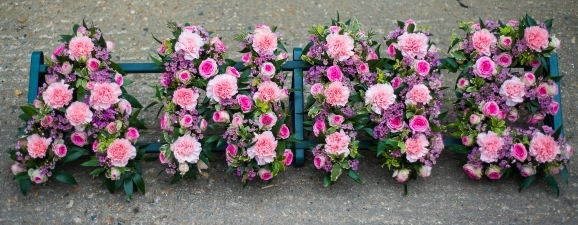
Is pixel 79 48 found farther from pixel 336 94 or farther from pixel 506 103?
pixel 506 103

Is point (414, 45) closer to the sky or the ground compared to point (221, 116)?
closer to the sky

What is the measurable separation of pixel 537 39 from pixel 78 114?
165 cm

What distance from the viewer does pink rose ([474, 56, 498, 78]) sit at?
2443mm

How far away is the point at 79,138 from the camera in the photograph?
238 centimetres

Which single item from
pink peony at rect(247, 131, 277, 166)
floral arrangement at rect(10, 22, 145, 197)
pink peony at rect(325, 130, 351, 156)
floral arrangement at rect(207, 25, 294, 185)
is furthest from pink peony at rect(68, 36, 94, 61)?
pink peony at rect(325, 130, 351, 156)

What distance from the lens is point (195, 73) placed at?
7.95ft

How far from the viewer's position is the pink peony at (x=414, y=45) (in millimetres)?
2438

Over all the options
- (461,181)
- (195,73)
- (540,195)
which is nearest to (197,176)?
(195,73)

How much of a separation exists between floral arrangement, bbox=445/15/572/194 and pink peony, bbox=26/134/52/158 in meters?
1.46

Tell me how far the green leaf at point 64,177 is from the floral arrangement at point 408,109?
1.08 m

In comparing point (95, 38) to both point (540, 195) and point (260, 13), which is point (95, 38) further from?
point (540, 195)

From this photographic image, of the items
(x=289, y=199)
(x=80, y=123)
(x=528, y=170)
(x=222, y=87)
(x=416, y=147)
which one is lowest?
(x=289, y=199)

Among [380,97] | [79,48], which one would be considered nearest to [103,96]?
[79,48]

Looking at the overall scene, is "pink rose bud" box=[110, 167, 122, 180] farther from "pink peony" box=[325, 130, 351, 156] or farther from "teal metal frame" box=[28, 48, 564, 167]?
"pink peony" box=[325, 130, 351, 156]
